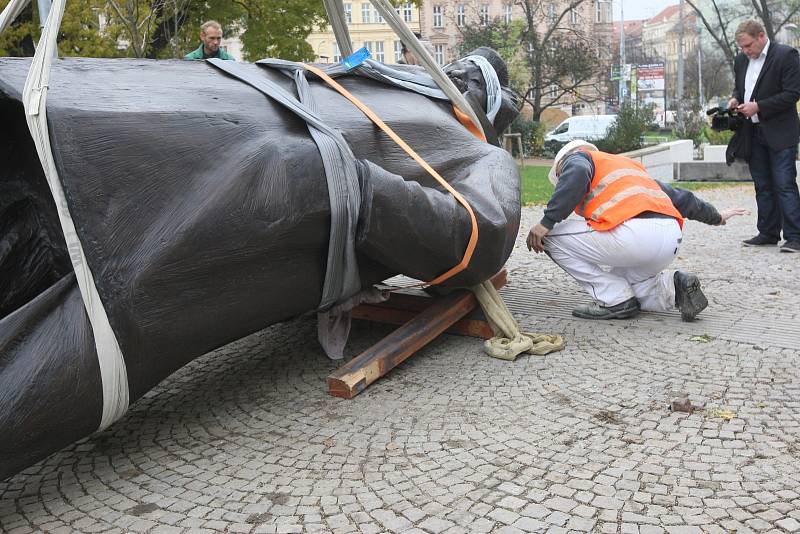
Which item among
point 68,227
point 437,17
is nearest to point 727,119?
point 68,227

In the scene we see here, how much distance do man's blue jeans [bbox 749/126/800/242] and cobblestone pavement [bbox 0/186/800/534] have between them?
8.76 ft

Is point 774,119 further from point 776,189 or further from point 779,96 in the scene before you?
point 776,189

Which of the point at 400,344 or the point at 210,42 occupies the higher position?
the point at 210,42

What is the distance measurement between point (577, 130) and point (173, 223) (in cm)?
2844

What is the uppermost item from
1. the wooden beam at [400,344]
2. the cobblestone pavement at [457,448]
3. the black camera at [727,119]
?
the black camera at [727,119]

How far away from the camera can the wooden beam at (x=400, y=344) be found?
3.59m

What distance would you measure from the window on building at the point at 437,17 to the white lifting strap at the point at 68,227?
5153 cm

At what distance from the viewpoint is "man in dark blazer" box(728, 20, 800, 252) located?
A: 661cm

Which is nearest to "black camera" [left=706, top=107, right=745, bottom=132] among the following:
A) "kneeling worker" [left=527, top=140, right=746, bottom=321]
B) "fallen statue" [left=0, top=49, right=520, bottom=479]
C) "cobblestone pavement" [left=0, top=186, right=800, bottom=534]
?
"kneeling worker" [left=527, top=140, right=746, bottom=321]

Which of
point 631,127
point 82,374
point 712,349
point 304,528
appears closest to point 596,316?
point 712,349

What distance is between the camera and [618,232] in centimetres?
449

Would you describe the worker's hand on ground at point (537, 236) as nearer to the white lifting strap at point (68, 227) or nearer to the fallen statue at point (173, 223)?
the fallen statue at point (173, 223)

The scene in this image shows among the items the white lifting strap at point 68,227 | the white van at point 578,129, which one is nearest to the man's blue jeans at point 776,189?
the white lifting strap at point 68,227

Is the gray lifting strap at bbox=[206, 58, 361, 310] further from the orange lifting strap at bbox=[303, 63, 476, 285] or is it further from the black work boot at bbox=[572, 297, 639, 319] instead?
the black work boot at bbox=[572, 297, 639, 319]
